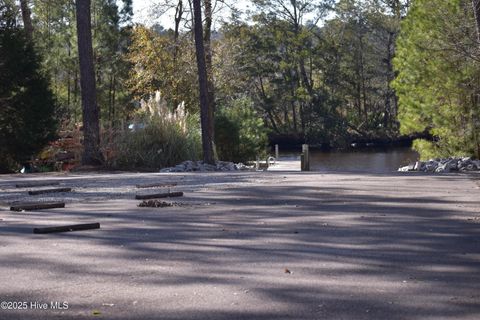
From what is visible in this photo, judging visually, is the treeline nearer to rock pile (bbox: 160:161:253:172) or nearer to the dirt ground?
rock pile (bbox: 160:161:253:172)

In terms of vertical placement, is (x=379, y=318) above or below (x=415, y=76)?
below

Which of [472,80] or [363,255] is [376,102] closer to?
[472,80]

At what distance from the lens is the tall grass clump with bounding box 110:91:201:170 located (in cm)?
2420

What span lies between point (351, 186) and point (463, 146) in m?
14.6

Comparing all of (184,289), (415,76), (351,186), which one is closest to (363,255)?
(184,289)

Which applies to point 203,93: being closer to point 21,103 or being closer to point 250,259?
point 21,103

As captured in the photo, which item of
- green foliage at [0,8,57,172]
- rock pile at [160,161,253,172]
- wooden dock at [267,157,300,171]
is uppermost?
green foliage at [0,8,57,172]

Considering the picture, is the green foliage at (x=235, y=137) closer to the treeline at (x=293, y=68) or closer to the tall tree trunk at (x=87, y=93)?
the treeline at (x=293, y=68)

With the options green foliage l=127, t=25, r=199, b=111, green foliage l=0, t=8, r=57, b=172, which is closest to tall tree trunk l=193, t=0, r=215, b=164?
green foliage l=0, t=8, r=57, b=172

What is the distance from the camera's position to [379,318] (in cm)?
558

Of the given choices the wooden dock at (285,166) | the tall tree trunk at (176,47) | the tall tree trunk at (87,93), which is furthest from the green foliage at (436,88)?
the tall tree trunk at (87,93)

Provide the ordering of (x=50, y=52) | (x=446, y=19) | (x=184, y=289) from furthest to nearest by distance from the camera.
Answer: (x=50, y=52), (x=446, y=19), (x=184, y=289)

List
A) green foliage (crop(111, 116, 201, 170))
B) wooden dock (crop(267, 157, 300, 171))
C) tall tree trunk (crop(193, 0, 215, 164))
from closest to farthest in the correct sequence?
green foliage (crop(111, 116, 201, 170)) < tall tree trunk (crop(193, 0, 215, 164)) < wooden dock (crop(267, 157, 300, 171))

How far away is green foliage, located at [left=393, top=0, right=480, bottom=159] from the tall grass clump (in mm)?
7529
